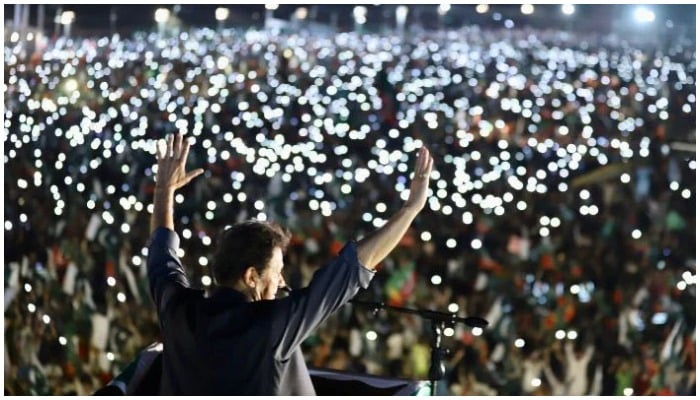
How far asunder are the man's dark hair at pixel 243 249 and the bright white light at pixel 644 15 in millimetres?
1468

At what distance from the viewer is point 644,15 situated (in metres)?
2.66

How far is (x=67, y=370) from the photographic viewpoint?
279cm

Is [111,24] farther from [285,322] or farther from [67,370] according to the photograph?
[285,322]

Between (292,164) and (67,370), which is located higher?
(292,164)

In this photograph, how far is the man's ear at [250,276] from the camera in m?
1.59

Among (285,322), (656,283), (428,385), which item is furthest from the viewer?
(656,283)

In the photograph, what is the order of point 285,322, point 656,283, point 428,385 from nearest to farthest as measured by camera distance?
point 285,322 < point 428,385 < point 656,283

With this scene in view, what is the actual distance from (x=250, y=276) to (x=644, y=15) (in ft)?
5.13

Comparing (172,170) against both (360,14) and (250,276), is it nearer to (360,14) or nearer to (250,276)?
(250,276)

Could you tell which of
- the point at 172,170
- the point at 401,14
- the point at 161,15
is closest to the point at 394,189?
the point at 401,14

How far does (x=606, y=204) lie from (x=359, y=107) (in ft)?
2.40

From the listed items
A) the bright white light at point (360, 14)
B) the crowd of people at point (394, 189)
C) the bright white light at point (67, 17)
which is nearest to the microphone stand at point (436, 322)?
the crowd of people at point (394, 189)

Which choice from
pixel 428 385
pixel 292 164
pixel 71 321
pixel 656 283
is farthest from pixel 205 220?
pixel 656 283

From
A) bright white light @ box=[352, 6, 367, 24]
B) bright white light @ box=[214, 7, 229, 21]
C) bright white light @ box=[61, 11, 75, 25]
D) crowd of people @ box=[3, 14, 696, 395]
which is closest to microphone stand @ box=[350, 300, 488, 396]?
crowd of people @ box=[3, 14, 696, 395]
